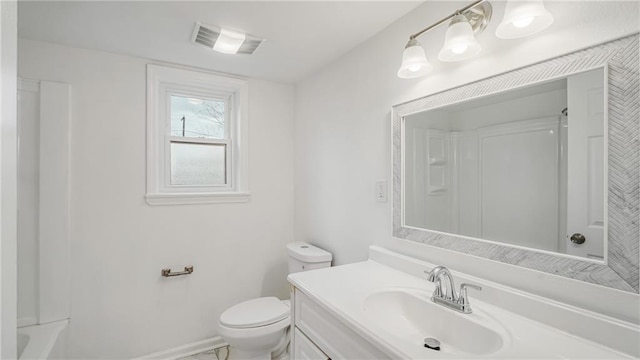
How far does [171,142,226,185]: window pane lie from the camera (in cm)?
225

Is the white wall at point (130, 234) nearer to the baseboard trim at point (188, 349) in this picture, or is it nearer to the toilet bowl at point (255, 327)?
the baseboard trim at point (188, 349)

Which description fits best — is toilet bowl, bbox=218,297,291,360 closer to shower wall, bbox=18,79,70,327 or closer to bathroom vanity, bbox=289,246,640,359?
bathroom vanity, bbox=289,246,640,359

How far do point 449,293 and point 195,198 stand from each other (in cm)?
182

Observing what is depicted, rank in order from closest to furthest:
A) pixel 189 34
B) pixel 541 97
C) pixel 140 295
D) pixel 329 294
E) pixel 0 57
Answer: pixel 0 57
pixel 541 97
pixel 329 294
pixel 189 34
pixel 140 295

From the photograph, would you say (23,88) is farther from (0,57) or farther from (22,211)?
(0,57)

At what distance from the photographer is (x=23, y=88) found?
1.70m

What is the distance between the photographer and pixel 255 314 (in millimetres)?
1844

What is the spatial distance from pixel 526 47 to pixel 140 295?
8.38 ft

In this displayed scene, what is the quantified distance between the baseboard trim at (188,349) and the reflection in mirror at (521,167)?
182 cm

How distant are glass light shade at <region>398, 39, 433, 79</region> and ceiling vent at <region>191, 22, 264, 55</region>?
36.7 inches

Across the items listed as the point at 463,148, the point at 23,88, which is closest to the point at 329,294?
the point at 463,148

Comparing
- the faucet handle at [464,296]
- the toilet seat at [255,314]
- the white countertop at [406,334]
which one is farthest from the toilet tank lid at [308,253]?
the faucet handle at [464,296]

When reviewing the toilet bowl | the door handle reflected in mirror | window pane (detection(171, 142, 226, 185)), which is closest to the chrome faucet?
the door handle reflected in mirror

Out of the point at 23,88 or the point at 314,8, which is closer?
the point at 314,8
